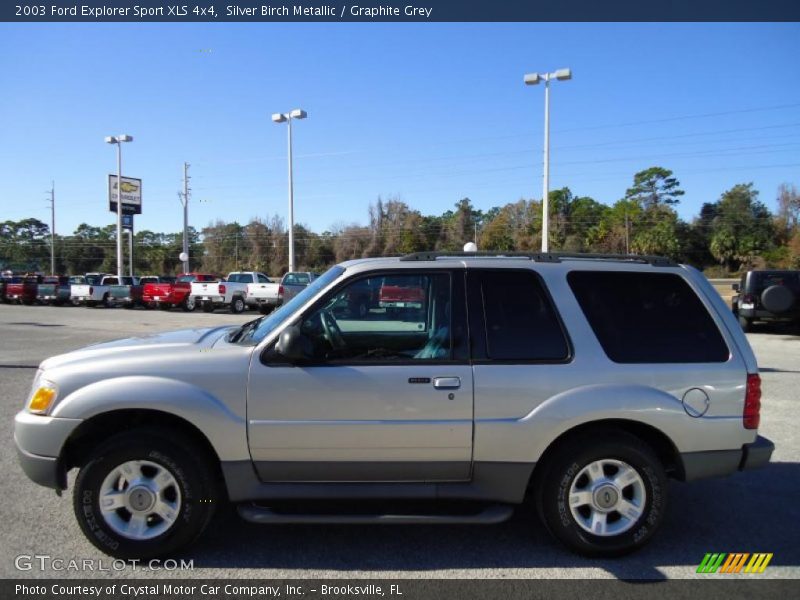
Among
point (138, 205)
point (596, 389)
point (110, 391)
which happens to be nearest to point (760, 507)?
point (596, 389)

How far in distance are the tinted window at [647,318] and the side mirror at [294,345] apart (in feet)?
5.71

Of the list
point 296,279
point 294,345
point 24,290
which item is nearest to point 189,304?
point 296,279

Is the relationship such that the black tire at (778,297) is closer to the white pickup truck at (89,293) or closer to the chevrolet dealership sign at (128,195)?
the white pickup truck at (89,293)

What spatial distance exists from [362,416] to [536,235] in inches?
2345

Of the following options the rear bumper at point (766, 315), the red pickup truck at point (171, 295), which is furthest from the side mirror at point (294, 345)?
the red pickup truck at point (171, 295)

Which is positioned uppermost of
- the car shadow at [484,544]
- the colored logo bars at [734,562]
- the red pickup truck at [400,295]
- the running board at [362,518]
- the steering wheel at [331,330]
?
the red pickup truck at [400,295]

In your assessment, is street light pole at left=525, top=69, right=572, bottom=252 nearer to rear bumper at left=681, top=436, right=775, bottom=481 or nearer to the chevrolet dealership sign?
rear bumper at left=681, top=436, right=775, bottom=481

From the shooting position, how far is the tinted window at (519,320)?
3.52 metres

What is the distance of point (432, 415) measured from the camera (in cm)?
340

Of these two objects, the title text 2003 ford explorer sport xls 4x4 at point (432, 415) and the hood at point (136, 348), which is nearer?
the title text 2003 ford explorer sport xls 4x4 at point (432, 415)

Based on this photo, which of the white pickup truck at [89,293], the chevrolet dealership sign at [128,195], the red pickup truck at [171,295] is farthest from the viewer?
the chevrolet dealership sign at [128,195]

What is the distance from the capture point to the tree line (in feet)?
207

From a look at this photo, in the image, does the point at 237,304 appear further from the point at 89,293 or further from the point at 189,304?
the point at 89,293

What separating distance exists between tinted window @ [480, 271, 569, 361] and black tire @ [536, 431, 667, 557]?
59cm
